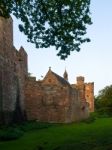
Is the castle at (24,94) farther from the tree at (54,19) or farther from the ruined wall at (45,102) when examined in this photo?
the tree at (54,19)

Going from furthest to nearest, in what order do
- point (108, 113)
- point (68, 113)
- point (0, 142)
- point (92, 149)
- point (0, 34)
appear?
point (108, 113) < point (68, 113) < point (0, 34) < point (0, 142) < point (92, 149)

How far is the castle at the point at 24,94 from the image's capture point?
4209cm

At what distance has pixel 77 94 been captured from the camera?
202 feet

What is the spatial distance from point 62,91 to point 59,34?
3321 cm

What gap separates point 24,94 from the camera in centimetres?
5325

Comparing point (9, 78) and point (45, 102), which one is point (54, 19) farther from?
point (45, 102)

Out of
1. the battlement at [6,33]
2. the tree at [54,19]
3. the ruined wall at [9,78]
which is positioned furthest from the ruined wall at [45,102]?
the tree at [54,19]

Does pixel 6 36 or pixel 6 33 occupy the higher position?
pixel 6 33

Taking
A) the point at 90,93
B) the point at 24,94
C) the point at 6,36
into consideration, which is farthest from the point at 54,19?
the point at 90,93

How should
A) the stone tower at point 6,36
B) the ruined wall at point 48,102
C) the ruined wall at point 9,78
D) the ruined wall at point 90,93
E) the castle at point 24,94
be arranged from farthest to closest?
the ruined wall at point 90,93 → the ruined wall at point 48,102 → the castle at point 24,94 → the stone tower at point 6,36 → the ruined wall at point 9,78

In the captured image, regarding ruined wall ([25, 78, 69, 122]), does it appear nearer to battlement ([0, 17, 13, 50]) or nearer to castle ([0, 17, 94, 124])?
castle ([0, 17, 94, 124])

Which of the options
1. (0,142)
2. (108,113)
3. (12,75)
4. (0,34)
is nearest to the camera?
(0,142)

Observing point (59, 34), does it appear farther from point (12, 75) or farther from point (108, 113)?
point (108, 113)

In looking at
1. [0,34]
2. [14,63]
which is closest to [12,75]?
[14,63]
